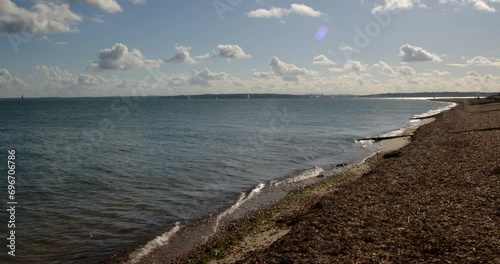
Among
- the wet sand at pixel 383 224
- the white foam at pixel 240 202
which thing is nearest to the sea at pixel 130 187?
the white foam at pixel 240 202

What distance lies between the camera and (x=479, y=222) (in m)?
12.2

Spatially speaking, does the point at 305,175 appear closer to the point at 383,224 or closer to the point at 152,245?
the point at 152,245

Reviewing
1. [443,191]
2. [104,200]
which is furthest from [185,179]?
[443,191]

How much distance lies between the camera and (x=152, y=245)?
15922 mm

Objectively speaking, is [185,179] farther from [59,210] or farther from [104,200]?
[59,210]

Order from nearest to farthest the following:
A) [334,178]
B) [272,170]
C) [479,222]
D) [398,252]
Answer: [398,252]
[479,222]
[334,178]
[272,170]

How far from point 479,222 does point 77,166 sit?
31.7 metres

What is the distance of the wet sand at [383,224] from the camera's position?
10.7 meters

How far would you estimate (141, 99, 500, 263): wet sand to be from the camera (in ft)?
35.2

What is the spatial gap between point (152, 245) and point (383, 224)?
9603 millimetres

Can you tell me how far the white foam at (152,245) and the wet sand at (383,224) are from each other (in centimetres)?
50

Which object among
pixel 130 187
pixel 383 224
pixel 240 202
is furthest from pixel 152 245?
pixel 130 187

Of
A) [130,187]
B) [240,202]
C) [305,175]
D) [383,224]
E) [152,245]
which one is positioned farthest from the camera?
[305,175]

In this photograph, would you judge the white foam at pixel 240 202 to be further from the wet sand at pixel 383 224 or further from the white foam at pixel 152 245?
the white foam at pixel 152 245
